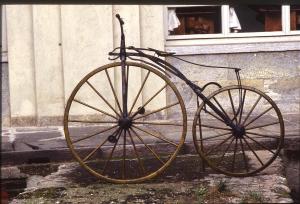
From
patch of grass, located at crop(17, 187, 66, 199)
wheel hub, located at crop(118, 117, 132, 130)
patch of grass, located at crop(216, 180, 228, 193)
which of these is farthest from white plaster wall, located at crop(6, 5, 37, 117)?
patch of grass, located at crop(216, 180, 228, 193)

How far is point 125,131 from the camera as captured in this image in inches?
200

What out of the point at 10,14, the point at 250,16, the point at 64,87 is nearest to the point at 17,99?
the point at 64,87

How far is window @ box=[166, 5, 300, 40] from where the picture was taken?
8.71m

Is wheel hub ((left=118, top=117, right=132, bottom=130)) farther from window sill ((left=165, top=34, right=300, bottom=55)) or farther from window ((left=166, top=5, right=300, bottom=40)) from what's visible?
window ((left=166, top=5, right=300, bottom=40))

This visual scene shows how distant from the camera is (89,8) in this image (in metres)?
8.10

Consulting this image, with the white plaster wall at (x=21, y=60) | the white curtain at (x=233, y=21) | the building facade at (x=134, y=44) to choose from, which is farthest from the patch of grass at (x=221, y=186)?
the white curtain at (x=233, y=21)

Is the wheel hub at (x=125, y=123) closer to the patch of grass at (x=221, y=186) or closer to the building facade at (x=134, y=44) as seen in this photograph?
the patch of grass at (x=221, y=186)

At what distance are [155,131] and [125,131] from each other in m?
2.41

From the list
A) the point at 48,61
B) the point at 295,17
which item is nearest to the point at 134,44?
the point at 48,61

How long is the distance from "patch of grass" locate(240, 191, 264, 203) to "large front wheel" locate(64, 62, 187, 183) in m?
0.74

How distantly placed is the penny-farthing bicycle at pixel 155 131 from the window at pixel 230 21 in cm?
99

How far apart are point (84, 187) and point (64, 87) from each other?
3383mm

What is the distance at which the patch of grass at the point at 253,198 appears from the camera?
4.48 meters

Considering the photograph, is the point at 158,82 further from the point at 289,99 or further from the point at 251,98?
the point at 289,99
